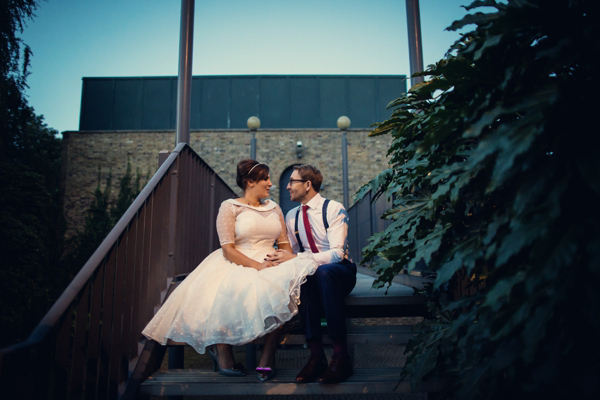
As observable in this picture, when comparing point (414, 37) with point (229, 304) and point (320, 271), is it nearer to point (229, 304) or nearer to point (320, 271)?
point (320, 271)

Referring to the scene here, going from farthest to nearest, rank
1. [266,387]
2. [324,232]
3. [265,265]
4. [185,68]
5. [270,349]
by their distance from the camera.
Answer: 1. [185,68]
2. [324,232]
3. [265,265]
4. [270,349]
5. [266,387]

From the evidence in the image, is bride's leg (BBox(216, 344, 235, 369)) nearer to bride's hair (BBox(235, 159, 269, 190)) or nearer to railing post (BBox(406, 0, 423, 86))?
bride's hair (BBox(235, 159, 269, 190))

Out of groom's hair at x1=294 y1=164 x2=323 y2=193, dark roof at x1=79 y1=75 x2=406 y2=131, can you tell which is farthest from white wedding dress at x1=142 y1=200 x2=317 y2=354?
dark roof at x1=79 y1=75 x2=406 y2=131

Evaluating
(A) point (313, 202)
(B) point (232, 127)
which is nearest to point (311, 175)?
(A) point (313, 202)

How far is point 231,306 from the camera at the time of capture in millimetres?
2289

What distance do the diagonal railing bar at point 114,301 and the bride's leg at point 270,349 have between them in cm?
73

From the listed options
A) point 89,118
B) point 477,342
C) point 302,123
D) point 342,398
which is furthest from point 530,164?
point 89,118

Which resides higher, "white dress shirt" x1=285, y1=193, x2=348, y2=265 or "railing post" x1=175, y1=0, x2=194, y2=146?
"railing post" x1=175, y1=0, x2=194, y2=146

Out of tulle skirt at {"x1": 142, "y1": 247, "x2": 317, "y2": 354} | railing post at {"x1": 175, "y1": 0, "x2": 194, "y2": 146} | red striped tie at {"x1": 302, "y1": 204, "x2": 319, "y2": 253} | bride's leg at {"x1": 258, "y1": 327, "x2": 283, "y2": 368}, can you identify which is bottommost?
bride's leg at {"x1": 258, "y1": 327, "x2": 283, "y2": 368}

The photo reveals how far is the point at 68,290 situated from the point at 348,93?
20017 mm

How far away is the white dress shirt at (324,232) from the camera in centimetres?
273

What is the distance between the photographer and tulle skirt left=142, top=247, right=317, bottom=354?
7.30 feet

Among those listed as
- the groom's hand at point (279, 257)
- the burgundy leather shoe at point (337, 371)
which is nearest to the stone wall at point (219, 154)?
the groom's hand at point (279, 257)

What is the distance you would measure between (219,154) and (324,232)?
53.3 ft
